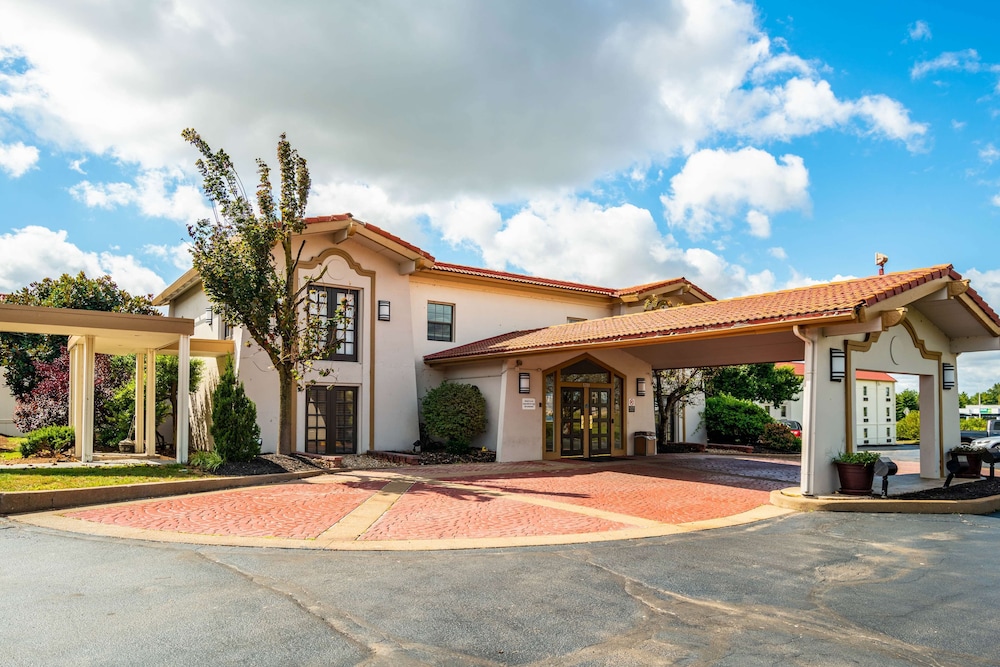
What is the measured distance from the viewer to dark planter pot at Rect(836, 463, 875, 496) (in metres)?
11.7

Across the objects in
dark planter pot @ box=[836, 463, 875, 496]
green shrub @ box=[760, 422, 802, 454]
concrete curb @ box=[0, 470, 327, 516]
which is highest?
dark planter pot @ box=[836, 463, 875, 496]

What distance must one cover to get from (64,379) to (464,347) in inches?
478

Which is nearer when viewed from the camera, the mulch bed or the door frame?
the mulch bed

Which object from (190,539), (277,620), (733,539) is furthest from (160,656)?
(733,539)

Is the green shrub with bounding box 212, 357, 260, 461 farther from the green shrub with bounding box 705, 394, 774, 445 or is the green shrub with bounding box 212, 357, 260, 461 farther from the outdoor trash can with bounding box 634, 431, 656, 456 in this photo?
the green shrub with bounding box 705, 394, 774, 445

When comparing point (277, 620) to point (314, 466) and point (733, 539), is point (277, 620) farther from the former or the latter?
point (314, 466)

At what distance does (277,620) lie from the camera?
17.7 ft

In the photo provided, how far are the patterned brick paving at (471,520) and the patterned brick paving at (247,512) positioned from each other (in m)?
0.83

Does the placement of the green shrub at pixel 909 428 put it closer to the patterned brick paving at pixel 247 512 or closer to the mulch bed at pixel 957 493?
the mulch bed at pixel 957 493

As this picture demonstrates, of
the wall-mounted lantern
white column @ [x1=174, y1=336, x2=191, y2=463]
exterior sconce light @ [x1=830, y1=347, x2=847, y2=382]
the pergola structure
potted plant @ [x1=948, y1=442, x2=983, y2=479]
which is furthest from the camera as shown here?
the wall-mounted lantern

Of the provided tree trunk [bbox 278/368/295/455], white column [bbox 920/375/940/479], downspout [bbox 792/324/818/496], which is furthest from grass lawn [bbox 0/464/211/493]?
white column [bbox 920/375/940/479]

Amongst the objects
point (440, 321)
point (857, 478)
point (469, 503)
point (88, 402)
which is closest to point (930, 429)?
point (857, 478)

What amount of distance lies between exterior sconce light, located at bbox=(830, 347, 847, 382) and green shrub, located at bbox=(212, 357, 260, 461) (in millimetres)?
11875

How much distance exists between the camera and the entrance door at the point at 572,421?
19.8 metres
